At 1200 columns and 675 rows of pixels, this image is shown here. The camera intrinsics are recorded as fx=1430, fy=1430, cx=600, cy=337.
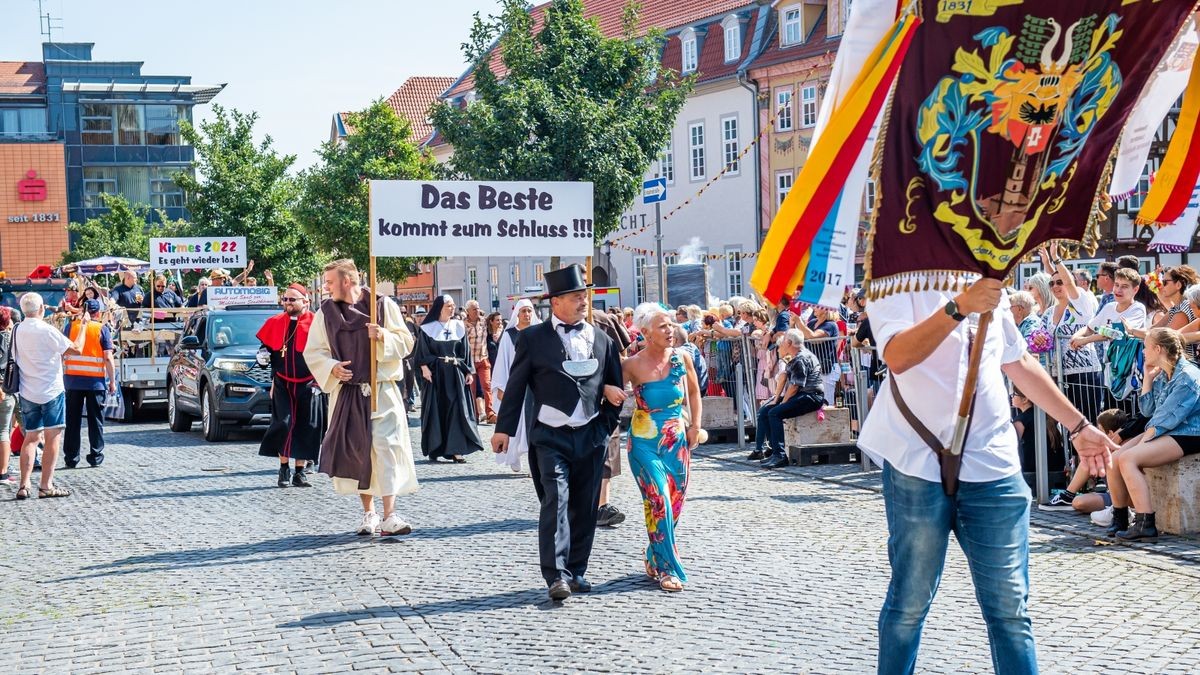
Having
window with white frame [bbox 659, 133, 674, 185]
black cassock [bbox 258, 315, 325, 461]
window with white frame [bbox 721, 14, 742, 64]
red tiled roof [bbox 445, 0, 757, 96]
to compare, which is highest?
red tiled roof [bbox 445, 0, 757, 96]

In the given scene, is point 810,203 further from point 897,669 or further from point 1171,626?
point 1171,626

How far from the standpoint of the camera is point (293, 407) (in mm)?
13531

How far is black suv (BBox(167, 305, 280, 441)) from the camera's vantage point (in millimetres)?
19109

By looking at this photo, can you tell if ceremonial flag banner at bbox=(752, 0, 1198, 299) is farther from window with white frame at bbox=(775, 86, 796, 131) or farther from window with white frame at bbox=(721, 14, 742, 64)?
window with white frame at bbox=(721, 14, 742, 64)

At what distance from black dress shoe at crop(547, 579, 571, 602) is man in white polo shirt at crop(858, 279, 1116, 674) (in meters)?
3.23

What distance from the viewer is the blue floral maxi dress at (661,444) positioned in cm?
830

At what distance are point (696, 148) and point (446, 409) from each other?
33744 mm

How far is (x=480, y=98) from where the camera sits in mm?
35844

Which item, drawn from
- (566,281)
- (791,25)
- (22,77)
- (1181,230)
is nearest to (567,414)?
(566,281)

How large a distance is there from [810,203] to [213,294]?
21888 millimetres

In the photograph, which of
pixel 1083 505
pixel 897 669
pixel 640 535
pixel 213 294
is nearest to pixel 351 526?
pixel 640 535

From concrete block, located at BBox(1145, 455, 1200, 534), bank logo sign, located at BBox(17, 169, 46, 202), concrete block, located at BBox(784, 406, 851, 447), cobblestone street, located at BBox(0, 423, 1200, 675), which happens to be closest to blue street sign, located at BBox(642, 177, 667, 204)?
concrete block, located at BBox(784, 406, 851, 447)

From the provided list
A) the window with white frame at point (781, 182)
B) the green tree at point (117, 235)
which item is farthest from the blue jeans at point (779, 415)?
the green tree at point (117, 235)

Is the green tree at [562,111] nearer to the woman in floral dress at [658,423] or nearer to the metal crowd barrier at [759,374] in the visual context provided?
the metal crowd barrier at [759,374]
